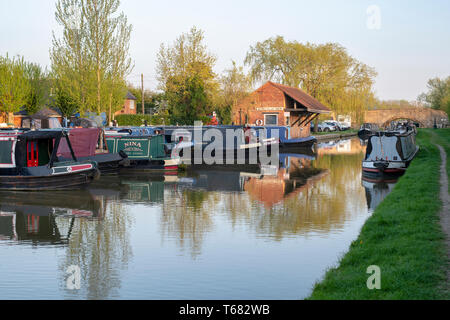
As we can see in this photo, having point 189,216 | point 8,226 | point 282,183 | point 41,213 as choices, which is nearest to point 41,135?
point 41,213

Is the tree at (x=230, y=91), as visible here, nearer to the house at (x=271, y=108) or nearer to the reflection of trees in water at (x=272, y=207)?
the house at (x=271, y=108)

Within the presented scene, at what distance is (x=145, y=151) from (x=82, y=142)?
121 inches

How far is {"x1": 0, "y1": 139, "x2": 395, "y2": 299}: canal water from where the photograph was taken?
8.06 m

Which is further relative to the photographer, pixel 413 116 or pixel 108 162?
pixel 413 116

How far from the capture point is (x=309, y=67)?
202 feet

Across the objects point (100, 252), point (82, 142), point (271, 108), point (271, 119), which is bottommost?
point (100, 252)

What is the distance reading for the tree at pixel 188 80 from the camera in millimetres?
45250

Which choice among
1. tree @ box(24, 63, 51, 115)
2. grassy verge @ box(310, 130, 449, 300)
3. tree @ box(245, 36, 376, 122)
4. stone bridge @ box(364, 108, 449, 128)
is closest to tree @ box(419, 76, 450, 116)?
stone bridge @ box(364, 108, 449, 128)

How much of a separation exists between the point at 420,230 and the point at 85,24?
29.9 metres

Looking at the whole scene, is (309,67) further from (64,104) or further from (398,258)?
(398,258)

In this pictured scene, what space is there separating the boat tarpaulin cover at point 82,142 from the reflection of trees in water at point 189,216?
5.97m

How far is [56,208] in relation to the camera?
15.0 metres

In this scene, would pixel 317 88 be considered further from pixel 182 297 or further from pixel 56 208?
pixel 182 297
